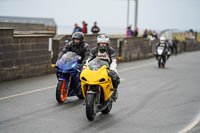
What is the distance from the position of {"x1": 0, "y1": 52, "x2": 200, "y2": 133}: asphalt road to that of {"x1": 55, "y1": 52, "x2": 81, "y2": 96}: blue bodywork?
0.39 m

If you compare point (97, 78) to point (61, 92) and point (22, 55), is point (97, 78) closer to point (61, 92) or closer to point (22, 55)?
point (61, 92)

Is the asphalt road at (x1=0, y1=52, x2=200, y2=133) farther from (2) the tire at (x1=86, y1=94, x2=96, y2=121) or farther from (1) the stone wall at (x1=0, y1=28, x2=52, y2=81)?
(1) the stone wall at (x1=0, y1=28, x2=52, y2=81)

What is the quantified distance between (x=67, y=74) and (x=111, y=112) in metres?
1.51

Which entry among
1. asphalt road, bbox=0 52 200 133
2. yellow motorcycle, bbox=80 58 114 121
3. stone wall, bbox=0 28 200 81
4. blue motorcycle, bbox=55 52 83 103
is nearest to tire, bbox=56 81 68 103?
blue motorcycle, bbox=55 52 83 103

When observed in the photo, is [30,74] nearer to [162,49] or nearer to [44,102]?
[44,102]

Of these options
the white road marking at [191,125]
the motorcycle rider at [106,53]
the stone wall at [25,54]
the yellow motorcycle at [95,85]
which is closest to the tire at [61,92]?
the motorcycle rider at [106,53]

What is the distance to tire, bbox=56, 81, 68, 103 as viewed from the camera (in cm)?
1009

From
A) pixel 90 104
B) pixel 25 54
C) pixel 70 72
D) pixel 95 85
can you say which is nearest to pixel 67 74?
pixel 70 72

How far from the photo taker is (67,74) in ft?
33.8

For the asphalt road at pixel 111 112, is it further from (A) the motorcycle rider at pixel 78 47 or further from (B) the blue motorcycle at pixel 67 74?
(A) the motorcycle rider at pixel 78 47

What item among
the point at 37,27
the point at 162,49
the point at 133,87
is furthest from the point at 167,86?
the point at 37,27

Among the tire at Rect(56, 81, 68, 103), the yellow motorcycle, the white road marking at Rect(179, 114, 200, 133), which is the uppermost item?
the yellow motorcycle

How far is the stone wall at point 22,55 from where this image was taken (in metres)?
14.3

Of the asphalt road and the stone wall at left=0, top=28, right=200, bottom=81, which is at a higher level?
the stone wall at left=0, top=28, right=200, bottom=81
